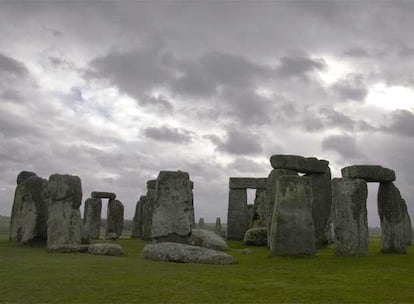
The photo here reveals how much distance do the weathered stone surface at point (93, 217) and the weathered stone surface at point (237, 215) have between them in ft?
23.5

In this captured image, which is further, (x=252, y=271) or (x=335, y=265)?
(x=335, y=265)

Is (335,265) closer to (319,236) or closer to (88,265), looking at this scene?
(88,265)

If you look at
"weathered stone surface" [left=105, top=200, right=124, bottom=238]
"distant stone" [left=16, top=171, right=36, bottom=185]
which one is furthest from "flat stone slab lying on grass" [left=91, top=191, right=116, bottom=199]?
"distant stone" [left=16, top=171, right=36, bottom=185]

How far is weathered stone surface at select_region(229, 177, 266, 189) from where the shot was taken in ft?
83.1

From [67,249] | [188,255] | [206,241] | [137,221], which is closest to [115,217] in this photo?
[137,221]

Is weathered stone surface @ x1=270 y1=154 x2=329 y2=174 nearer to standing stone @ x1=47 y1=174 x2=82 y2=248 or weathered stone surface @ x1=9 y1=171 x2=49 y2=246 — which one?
standing stone @ x1=47 y1=174 x2=82 y2=248

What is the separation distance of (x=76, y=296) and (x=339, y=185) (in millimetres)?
8747

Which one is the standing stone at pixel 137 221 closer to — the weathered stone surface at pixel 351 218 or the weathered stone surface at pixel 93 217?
the weathered stone surface at pixel 93 217

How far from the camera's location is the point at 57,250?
13.0m

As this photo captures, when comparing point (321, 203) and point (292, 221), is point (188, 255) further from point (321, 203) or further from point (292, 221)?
point (321, 203)

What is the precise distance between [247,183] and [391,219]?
11717 mm

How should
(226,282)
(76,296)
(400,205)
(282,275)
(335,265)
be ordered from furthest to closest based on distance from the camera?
(400,205) → (335,265) → (282,275) → (226,282) → (76,296)

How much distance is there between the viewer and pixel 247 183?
25.5 meters

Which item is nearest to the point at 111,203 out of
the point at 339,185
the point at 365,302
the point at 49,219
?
the point at 49,219
